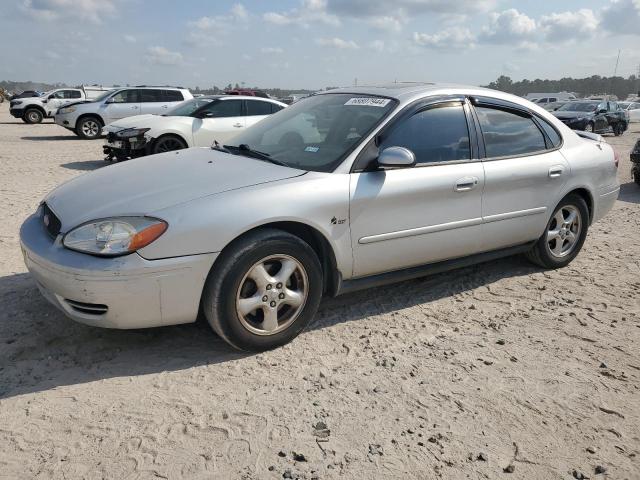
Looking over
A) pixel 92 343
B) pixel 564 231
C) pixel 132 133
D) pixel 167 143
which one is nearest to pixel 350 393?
pixel 92 343

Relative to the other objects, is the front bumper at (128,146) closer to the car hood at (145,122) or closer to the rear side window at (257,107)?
the car hood at (145,122)

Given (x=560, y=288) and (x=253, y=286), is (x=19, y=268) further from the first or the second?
(x=560, y=288)

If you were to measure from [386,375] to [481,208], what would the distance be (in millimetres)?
1682

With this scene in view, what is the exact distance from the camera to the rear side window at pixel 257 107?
38.4 feet

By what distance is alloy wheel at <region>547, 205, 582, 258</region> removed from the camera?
492cm

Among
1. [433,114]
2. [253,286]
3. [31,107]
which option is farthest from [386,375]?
[31,107]

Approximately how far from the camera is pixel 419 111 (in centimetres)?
392

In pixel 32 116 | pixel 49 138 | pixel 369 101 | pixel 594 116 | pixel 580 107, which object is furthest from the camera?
pixel 32 116

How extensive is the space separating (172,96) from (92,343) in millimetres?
14539

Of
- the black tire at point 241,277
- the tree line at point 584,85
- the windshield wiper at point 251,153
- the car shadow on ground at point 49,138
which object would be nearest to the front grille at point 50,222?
the black tire at point 241,277

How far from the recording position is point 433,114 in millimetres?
4000

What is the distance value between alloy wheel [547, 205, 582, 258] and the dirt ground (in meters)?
0.64

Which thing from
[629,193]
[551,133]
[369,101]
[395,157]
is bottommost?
[629,193]

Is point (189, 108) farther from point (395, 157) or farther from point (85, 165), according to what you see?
point (395, 157)
